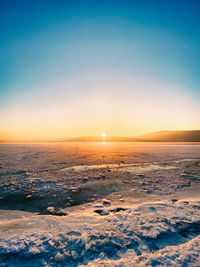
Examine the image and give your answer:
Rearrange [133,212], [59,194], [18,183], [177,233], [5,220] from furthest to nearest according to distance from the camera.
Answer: [18,183]
[59,194]
[133,212]
[5,220]
[177,233]

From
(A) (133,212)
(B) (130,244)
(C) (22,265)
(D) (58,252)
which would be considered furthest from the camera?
(A) (133,212)

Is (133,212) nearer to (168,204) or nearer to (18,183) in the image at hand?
(168,204)

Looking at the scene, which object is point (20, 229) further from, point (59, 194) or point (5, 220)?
point (59, 194)

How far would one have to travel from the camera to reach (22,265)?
191cm

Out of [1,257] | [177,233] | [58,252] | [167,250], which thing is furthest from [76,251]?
[177,233]

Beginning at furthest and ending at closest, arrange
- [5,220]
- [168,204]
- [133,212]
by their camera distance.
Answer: [168,204], [133,212], [5,220]

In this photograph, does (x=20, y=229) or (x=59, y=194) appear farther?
(x=59, y=194)

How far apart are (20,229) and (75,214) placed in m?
1.14

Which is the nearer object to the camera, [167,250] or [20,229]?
[167,250]

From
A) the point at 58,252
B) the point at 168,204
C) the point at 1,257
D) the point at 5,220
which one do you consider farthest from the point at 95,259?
the point at 168,204

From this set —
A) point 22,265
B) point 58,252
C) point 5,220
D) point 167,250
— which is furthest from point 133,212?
point 5,220

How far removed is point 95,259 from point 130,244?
62cm

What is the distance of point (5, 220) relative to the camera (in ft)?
9.89

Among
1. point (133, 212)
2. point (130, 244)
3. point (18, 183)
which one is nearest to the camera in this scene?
point (130, 244)
